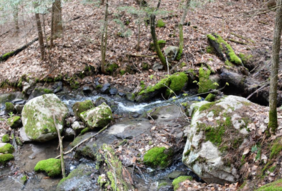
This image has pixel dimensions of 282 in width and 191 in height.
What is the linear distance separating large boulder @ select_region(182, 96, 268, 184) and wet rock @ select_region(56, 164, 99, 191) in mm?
2345

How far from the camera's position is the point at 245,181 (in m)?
3.40

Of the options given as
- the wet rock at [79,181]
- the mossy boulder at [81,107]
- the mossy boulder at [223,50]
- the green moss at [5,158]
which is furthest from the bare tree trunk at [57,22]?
the wet rock at [79,181]

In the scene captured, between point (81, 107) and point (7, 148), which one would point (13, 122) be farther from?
point (81, 107)

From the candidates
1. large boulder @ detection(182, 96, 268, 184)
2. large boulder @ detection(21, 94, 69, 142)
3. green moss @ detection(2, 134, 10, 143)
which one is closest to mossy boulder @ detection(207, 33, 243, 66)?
large boulder @ detection(182, 96, 268, 184)

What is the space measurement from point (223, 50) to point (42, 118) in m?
9.05

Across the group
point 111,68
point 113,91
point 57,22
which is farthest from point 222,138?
point 57,22

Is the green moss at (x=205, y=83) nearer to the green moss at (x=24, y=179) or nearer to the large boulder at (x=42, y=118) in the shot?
the large boulder at (x=42, y=118)

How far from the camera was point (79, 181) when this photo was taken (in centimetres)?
480

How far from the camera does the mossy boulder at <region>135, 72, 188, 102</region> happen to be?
9117 millimetres

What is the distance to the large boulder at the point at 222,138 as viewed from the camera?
3775 millimetres

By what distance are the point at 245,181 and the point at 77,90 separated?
855cm

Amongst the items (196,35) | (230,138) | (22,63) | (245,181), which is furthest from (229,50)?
(22,63)

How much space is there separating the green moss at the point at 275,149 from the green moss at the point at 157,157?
2473 millimetres

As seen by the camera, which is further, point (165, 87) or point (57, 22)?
point (57, 22)
